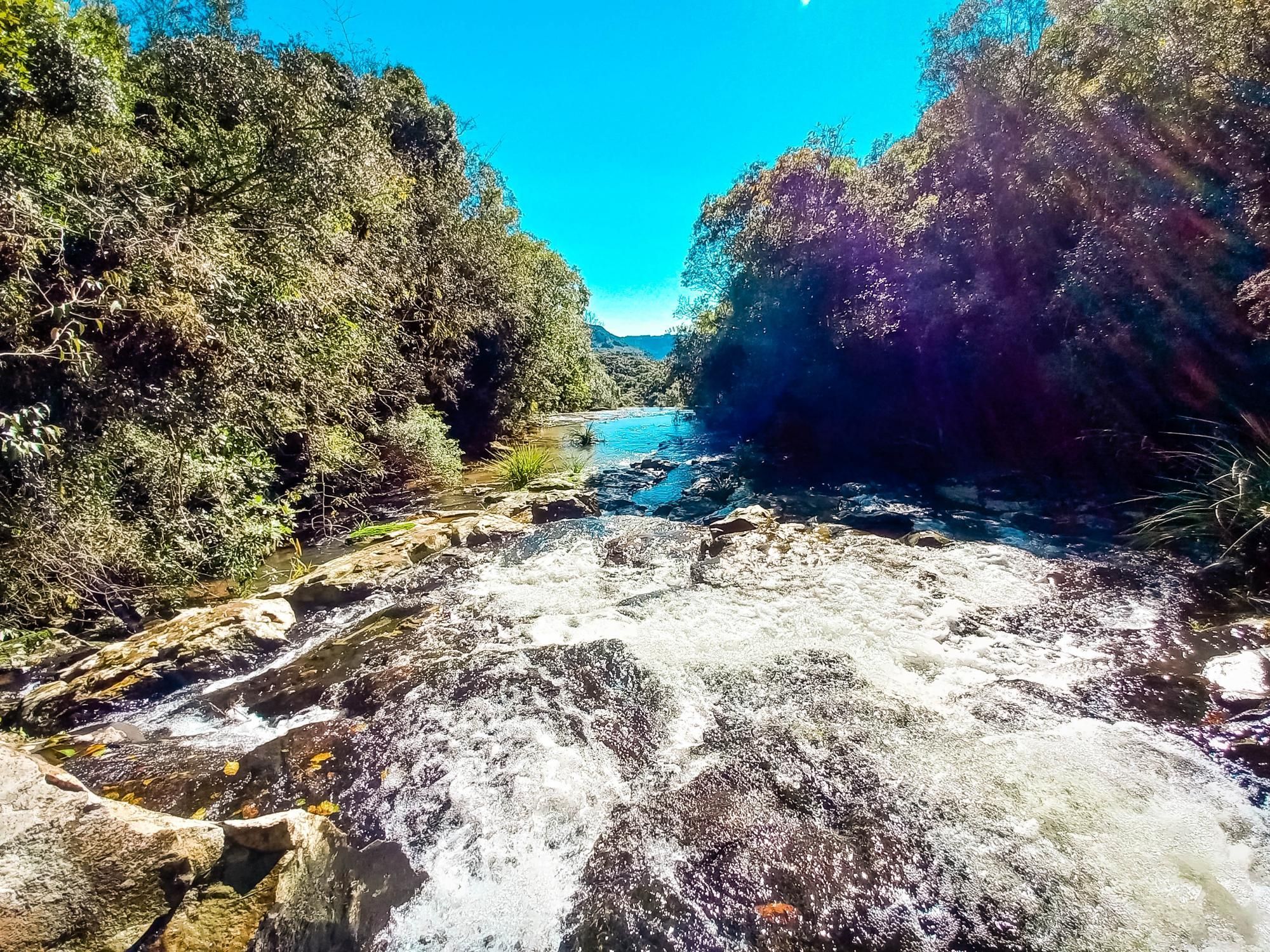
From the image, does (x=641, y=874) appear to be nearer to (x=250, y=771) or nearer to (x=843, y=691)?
(x=843, y=691)

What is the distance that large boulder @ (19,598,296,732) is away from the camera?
405cm

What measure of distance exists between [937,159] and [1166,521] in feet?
46.1

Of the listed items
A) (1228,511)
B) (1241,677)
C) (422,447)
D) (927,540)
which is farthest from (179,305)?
(1228,511)

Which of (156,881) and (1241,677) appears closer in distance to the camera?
(156,881)

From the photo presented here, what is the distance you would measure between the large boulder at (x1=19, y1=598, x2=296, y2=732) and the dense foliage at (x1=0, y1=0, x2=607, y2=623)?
965 mm

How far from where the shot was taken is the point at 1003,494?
33.1 feet

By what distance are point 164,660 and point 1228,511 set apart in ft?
37.9

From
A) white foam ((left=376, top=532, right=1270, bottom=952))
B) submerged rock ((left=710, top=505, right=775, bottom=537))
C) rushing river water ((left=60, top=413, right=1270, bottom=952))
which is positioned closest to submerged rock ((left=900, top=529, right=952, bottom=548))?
rushing river water ((left=60, top=413, right=1270, bottom=952))

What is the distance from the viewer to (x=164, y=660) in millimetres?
4605

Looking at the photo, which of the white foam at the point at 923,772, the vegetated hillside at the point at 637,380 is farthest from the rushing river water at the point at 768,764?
the vegetated hillside at the point at 637,380

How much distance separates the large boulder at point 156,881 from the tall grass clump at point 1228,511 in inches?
331

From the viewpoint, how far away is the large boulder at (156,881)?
1862 mm

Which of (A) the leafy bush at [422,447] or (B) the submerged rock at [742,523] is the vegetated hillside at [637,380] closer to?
(A) the leafy bush at [422,447]

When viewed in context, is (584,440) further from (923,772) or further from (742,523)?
(923,772)
